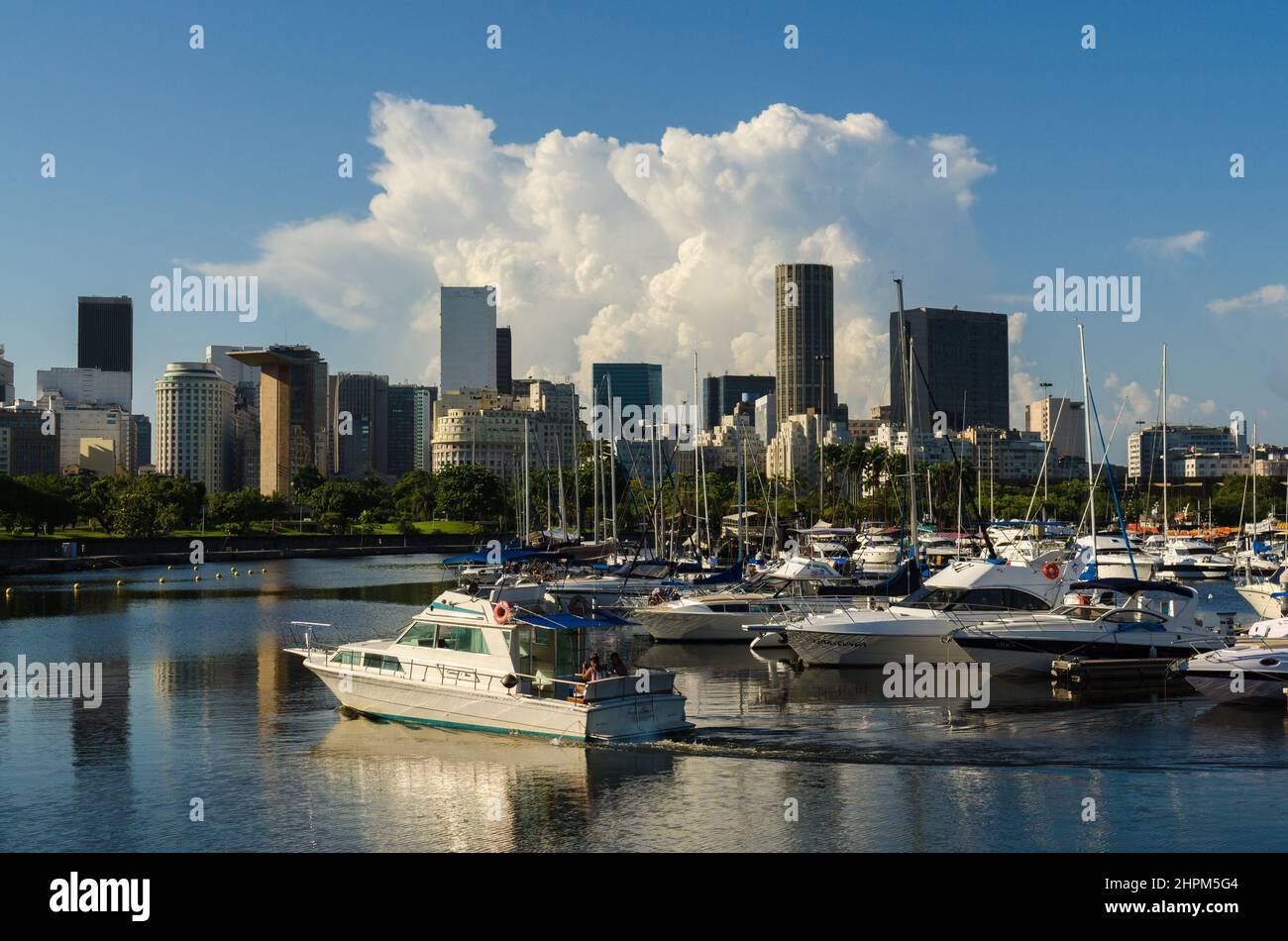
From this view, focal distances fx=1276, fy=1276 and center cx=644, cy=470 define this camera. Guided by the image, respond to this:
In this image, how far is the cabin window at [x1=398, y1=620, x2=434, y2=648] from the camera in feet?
121

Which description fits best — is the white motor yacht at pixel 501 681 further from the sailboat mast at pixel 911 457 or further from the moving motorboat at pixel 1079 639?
the sailboat mast at pixel 911 457

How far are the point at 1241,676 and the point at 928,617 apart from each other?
11.8 m

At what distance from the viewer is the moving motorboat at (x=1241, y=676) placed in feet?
129

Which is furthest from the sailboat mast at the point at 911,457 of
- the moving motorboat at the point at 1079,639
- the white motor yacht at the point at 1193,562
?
the white motor yacht at the point at 1193,562

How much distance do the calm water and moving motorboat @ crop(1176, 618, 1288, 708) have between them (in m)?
0.72

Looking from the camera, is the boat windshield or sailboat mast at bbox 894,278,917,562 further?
sailboat mast at bbox 894,278,917,562

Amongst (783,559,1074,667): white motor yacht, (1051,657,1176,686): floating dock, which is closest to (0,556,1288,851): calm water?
(1051,657,1176,686): floating dock

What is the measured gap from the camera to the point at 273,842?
2586 centimetres

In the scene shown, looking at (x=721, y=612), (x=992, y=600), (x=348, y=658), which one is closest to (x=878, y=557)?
(x=721, y=612)

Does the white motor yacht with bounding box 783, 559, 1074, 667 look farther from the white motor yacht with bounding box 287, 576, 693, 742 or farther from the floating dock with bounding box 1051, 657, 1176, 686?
the white motor yacht with bounding box 287, 576, 693, 742

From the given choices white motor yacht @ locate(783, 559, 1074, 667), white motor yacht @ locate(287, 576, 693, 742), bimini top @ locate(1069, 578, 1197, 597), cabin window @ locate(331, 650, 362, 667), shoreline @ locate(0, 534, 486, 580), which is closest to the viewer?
white motor yacht @ locate(287, 576, 693, 742)

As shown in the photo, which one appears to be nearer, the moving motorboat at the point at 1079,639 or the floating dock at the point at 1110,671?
the floating dock at the point at 1110,671

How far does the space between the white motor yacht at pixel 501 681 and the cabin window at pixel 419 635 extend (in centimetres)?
3
